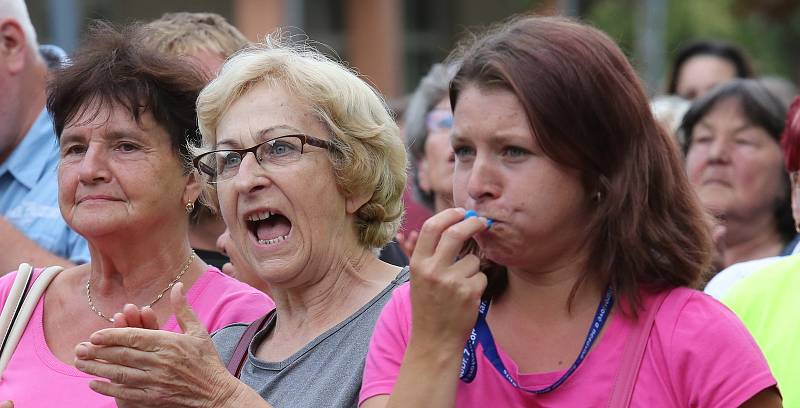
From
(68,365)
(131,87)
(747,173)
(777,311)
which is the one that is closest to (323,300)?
(68,365)

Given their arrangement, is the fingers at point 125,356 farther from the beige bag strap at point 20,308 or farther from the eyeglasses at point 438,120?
the eyeglasses at point 438,120

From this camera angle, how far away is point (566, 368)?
2562 mm

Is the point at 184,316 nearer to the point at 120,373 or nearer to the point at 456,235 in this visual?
the point at 120,373

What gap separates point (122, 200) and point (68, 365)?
1.68 ft

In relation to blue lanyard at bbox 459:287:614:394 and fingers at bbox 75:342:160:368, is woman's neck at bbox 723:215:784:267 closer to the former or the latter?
blue lanyard at bbox 459:287:614:394

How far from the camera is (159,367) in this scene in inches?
112

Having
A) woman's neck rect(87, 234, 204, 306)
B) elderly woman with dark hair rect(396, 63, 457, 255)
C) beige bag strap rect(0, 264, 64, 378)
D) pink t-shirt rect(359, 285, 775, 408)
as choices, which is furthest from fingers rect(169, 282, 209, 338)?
elderly woman with dark hair rect(396, 63, 457, 255)

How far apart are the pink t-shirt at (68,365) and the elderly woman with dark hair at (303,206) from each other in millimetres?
144

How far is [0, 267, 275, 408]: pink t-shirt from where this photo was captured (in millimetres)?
3459

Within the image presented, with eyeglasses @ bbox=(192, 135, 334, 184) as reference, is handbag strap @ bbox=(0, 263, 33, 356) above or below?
below

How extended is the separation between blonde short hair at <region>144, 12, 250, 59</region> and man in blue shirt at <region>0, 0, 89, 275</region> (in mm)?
452

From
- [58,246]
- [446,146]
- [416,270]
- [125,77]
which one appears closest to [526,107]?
[416,270]

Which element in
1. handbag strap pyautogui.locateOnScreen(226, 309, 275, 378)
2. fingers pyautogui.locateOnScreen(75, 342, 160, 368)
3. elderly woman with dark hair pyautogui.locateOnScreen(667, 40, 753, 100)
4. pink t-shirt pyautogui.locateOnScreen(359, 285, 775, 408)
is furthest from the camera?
elderly woman with dark hair pyautogui.locateOnScreen(667, 40, 753, 100)

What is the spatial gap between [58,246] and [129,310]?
1.57 metres
